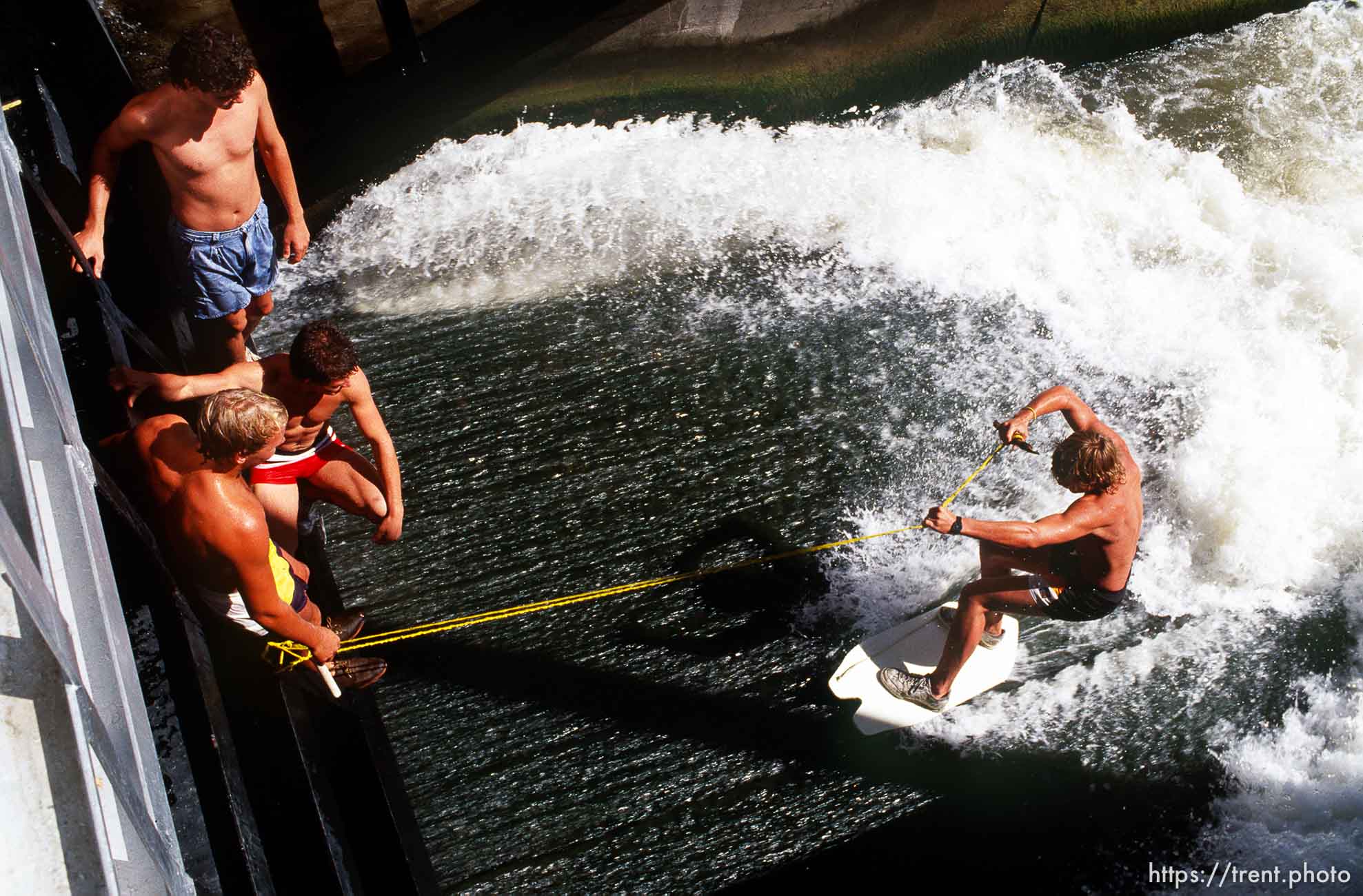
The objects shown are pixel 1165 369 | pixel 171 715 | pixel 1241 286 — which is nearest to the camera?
pixel 171 715

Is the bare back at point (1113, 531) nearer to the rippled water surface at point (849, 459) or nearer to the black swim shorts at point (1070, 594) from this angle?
the black swim shorts at point (1070, 594)

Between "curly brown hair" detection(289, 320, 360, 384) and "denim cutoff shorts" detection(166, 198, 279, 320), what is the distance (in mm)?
1337

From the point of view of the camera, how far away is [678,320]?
6.93 m

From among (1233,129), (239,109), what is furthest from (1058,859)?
(1233,129)

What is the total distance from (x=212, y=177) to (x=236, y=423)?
6.81ft

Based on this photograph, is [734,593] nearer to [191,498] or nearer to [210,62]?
[191,498]

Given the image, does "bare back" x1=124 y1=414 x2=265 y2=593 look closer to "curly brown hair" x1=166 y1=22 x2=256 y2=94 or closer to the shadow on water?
"curly brown hair" x1=166 y1=22 x2=256 y2=94

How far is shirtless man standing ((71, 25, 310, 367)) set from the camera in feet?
13.9

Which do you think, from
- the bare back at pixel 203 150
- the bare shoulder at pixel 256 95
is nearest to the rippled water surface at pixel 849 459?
the bare back at pixel 203 150

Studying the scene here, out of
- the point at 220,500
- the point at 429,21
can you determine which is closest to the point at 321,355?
the point at 220,500

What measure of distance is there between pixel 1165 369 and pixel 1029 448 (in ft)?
9.12

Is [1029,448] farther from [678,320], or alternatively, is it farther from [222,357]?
[222,357]

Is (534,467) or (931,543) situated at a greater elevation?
(534,467)

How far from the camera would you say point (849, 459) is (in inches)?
242
